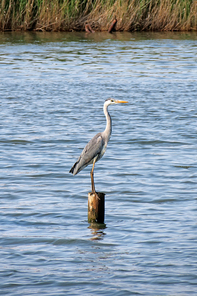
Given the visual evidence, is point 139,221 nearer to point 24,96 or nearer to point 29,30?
point 24,96

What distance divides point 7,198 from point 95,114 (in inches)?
206

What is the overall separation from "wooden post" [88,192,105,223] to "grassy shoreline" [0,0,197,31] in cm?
1911

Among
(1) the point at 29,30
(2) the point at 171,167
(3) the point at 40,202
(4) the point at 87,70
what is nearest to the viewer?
(3) the point at 40,202

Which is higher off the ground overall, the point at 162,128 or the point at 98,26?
the point at 98,26

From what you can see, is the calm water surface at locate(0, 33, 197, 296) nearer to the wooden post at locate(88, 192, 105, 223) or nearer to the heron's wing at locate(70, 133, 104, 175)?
the wooden post at locate(88, 192, 105, 223)

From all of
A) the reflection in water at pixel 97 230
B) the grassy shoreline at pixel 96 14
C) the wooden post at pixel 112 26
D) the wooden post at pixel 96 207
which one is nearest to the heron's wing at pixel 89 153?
the wooden post at pixel 96 207

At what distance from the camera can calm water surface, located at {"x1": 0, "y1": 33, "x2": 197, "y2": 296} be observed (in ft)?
15.9

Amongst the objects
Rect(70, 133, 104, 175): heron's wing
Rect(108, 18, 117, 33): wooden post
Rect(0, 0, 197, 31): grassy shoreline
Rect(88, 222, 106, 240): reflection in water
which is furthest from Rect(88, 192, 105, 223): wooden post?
Rect(108, 18, 117, 33): wooden post

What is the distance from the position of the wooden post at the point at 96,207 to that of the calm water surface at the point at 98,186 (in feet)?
0.37

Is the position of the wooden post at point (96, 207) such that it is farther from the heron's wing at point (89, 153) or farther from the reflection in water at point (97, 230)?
the heron's wing at point (89, 153)

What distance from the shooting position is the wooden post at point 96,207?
5848 mm

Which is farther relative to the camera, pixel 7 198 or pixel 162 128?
pixel 162 128

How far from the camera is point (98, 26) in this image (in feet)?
85.5

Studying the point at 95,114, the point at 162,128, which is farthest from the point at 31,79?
the point at 162,128
